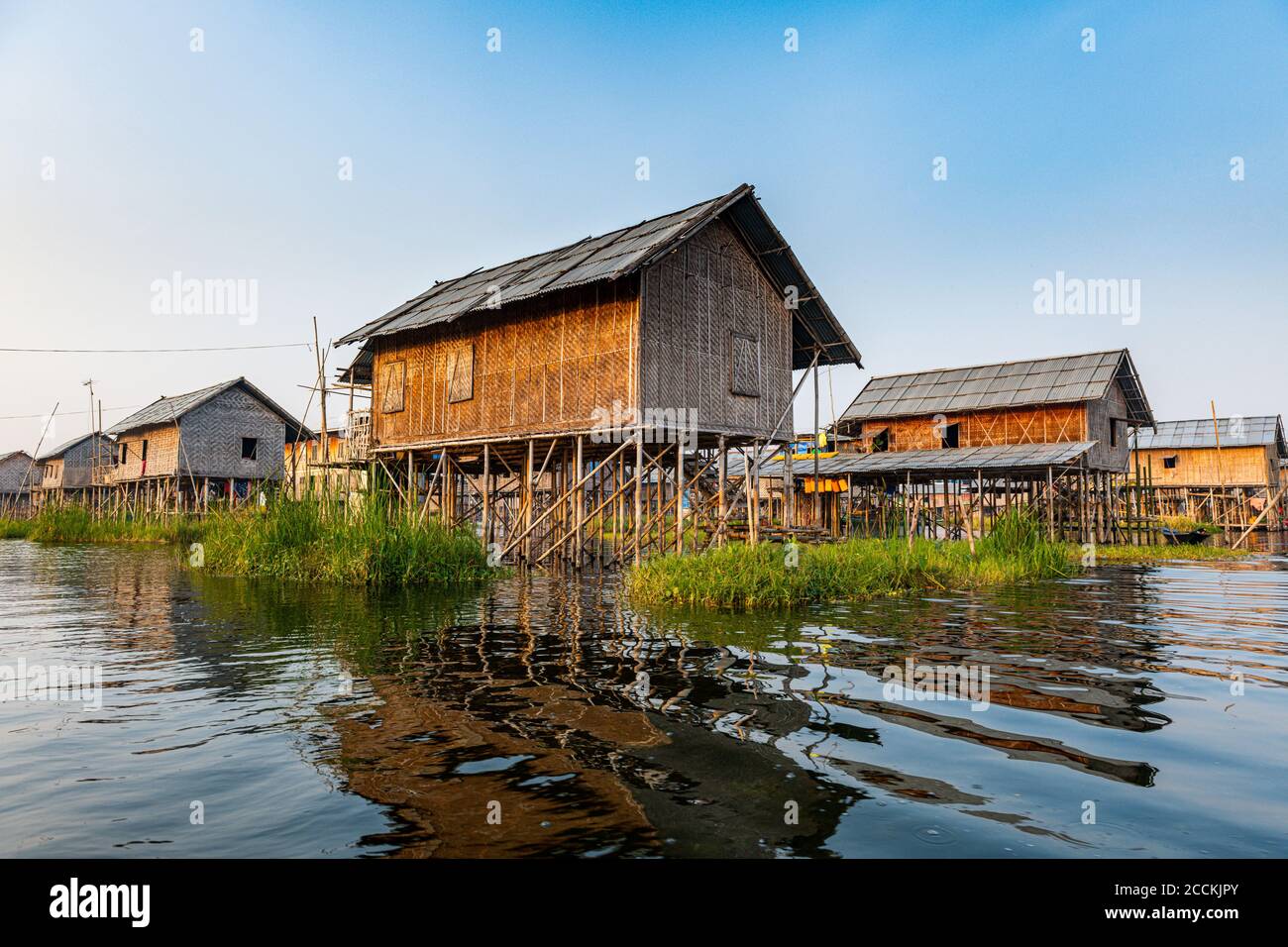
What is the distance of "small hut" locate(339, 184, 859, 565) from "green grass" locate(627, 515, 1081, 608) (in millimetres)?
3586

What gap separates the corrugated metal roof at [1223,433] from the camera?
38250 millimetres

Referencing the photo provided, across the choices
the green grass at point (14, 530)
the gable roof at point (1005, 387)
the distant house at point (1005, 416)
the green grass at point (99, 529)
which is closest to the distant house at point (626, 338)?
the distant house at point (1005, 416)

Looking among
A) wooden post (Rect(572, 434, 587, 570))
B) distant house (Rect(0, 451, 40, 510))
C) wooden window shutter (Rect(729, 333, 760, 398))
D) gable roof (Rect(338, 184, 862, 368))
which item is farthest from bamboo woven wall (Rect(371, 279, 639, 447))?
distant house (Rect(0, 451, 40, 510))

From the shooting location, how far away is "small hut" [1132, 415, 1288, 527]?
3822 cm

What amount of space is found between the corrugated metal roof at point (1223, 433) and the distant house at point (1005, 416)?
11705 mm

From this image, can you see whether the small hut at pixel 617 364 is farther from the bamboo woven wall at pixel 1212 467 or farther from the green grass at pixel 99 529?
the bamboo woven wall at pixel 1212 467

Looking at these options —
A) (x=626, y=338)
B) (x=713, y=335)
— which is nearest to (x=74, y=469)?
(x=626, y=338)

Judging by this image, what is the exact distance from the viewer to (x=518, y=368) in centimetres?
1728

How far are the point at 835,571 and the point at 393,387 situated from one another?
1325 cm

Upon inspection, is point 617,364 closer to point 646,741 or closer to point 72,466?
point 646,741
